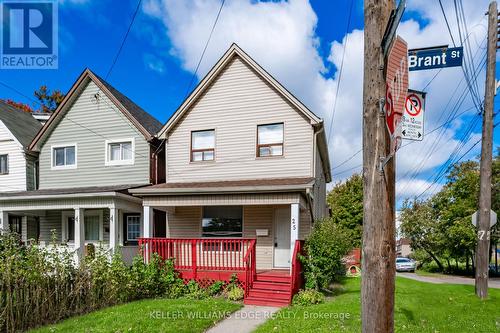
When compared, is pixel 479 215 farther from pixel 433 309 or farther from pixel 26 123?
pixel 26 123

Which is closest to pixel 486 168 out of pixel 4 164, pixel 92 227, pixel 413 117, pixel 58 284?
pixel 413 117

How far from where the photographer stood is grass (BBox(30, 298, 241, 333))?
6.59 m

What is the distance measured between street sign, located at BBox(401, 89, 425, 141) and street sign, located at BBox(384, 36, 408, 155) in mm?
196

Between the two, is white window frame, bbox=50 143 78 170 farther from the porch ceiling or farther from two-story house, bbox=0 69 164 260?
the porch ceiling

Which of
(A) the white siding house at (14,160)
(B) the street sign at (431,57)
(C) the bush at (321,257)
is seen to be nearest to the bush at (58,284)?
(C) the bush at (321,257)

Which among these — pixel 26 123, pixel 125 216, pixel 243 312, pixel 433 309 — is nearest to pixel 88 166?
pixel 125 216

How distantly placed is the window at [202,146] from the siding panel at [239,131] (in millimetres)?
208

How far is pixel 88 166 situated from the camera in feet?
48.9

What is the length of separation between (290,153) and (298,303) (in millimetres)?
5307

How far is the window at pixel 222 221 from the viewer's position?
1287 cm

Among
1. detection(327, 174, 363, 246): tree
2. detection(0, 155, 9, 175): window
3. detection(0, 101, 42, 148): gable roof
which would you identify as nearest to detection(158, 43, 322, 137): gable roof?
detection(0, 101, 42, 148): gable roof

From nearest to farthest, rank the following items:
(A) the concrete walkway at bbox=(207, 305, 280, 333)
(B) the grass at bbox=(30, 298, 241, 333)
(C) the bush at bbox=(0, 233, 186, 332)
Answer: (B) the grass at bbox=(30, 298, 241, 333) < (A) the concrete walkway at bbox=(207, 305, 280, 333) < (C) the bush at bbox=(0, 233, 186, 332)

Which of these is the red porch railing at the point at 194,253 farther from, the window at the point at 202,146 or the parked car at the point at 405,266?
the parked car at the point at 405,266

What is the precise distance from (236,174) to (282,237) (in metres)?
2.96
